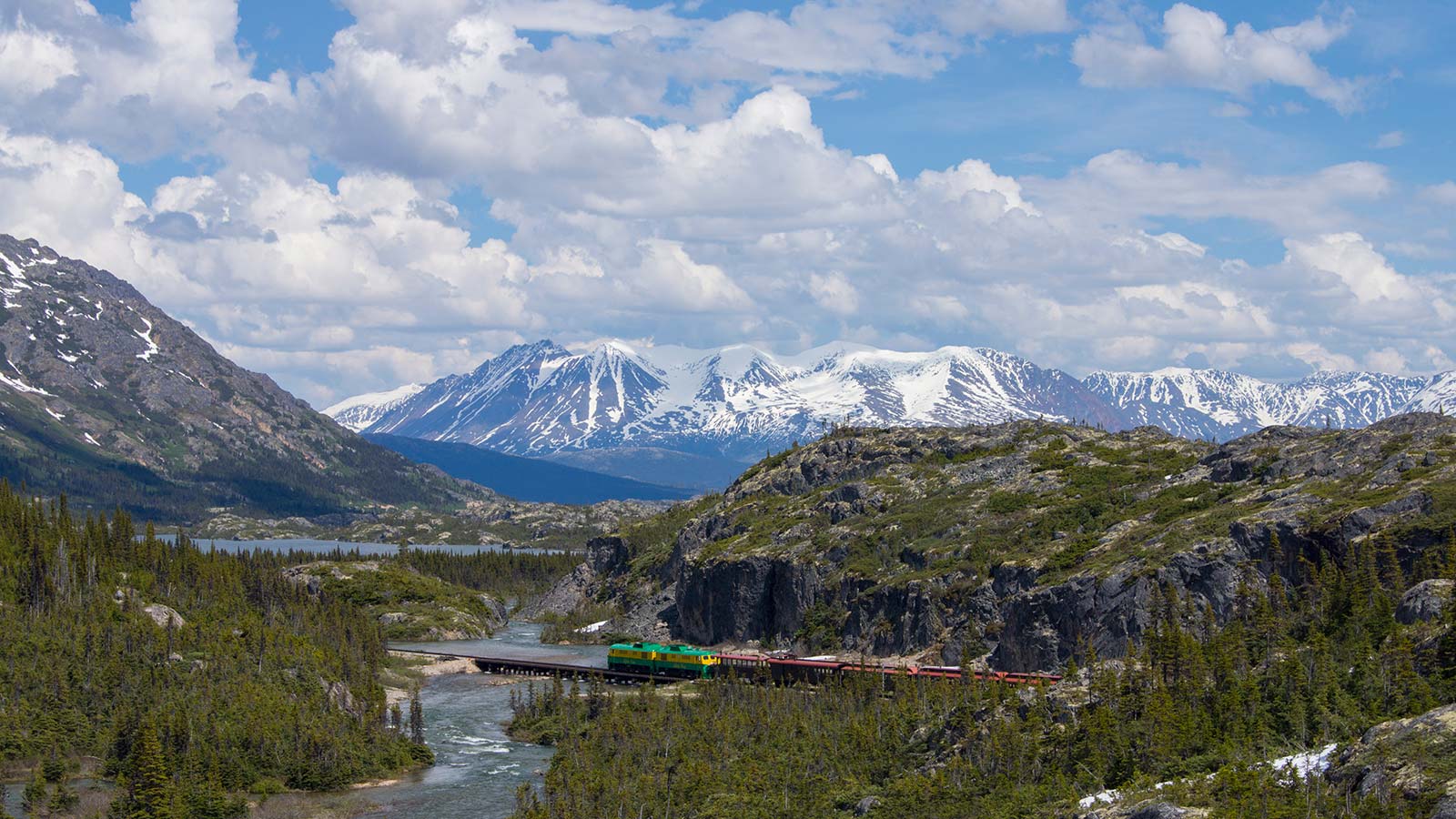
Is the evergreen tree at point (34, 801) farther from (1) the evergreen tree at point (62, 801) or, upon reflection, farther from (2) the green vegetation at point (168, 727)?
(2) the green vegetation at point (168, 727)

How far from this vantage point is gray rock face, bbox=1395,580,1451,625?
135375 millimetres

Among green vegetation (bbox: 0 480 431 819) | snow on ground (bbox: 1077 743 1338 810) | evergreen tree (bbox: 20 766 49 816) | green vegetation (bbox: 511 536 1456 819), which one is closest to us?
snow on ground (bbox: 1077 743 1338 810)

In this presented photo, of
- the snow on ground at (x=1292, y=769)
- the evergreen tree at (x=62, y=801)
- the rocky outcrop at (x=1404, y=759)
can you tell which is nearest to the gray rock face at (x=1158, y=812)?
the snow on ground at (x=1292, y=769)

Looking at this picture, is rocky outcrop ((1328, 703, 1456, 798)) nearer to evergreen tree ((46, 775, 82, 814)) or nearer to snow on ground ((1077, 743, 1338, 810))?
snow on ground ((1077, 743, 1338, 810))

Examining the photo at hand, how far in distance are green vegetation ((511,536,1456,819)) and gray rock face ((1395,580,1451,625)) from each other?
77.5 inches

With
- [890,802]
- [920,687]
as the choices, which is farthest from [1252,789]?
[920,687]

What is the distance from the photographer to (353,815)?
525 ft

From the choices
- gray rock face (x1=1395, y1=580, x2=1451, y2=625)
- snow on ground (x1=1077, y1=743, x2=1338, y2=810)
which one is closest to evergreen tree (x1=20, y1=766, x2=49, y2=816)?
snow on ground (x1=1077, y1=743, x2=1338, y2=810)

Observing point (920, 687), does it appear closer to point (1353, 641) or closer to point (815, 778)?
point (815, 778)

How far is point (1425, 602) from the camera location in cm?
13750

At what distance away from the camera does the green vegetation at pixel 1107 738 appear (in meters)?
115

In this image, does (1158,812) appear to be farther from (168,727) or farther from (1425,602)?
(168,727)

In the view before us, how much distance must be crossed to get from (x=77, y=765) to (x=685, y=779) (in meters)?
71.6

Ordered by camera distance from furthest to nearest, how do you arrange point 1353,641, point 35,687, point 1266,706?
point 35,687
point 1353,641
point 1266,706
